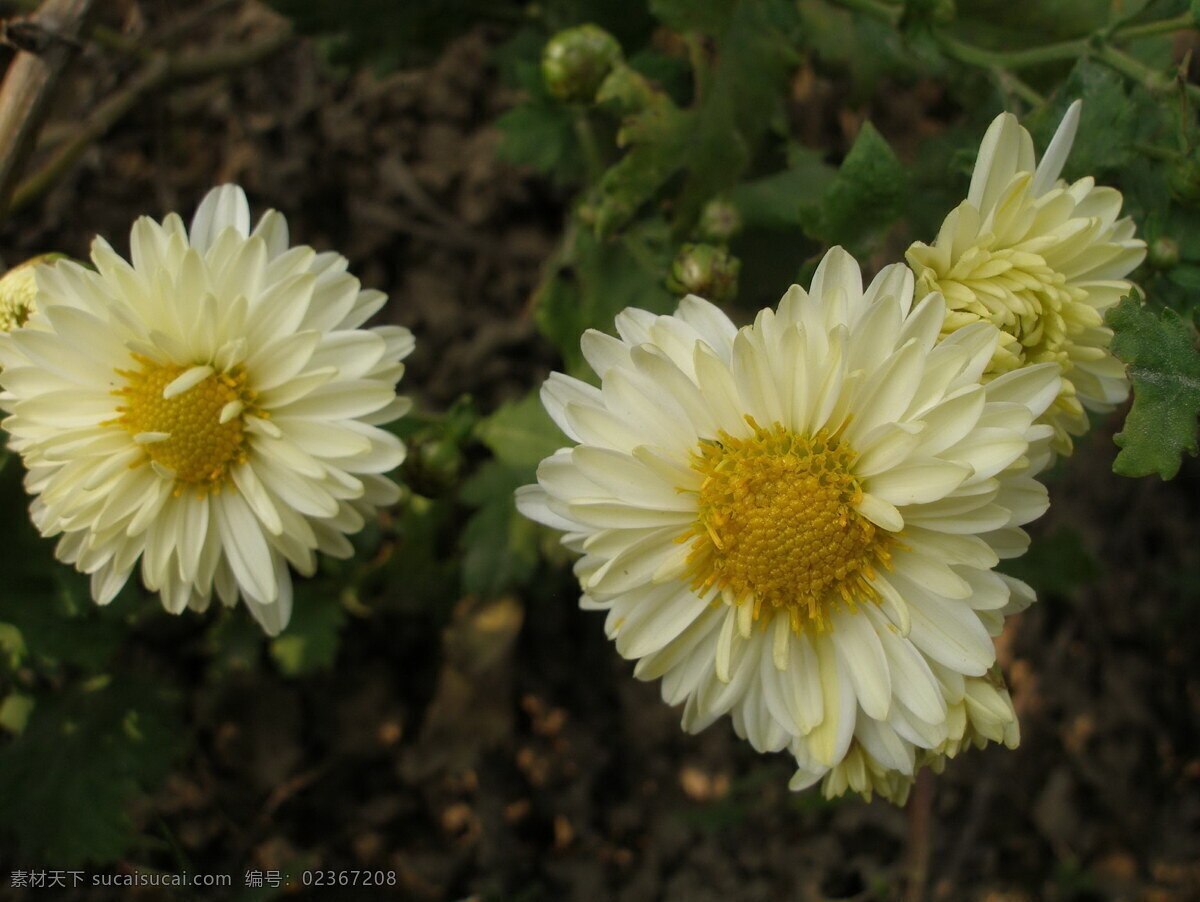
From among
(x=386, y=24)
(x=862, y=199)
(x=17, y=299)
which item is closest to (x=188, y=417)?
(x=17, y=299)

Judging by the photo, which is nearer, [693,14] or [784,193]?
[693,14]

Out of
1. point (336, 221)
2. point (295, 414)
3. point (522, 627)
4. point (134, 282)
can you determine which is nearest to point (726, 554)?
point (295, 414)

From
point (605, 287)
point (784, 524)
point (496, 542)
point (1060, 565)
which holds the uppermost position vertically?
point (784, 524)

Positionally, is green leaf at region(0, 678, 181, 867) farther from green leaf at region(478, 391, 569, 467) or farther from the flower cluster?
the flower cluster

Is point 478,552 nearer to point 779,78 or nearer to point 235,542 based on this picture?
point 235,542

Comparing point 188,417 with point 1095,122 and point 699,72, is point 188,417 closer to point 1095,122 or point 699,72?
point 699,72

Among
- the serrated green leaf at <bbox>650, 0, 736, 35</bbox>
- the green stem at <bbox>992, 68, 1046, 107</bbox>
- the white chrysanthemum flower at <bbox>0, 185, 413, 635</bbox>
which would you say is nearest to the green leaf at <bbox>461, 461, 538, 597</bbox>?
the white chrysanthemum flower at <bbox>0, 185, 413, 635</bbox>
